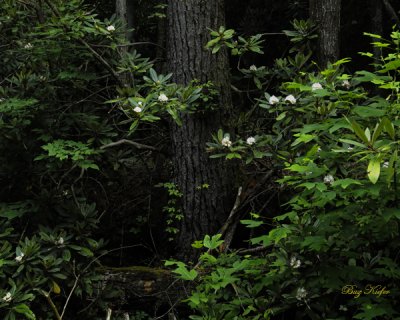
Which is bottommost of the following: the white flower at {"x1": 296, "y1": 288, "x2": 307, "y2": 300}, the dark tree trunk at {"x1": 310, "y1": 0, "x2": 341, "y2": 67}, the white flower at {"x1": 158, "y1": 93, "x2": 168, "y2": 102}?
the white flower at {"x1": 296, "y1": 288, "x2": 307, "y2": 300}

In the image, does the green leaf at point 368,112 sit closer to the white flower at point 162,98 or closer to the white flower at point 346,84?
the white flower at point 346,84

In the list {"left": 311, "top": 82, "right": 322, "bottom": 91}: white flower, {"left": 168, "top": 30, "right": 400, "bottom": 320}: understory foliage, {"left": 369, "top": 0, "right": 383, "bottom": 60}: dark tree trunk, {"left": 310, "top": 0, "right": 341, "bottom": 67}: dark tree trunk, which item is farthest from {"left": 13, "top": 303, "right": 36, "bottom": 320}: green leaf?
{"left": 369, "top": 0, "right": 383, "bottom": 60}: dark tree trunk

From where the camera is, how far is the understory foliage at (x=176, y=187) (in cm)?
268

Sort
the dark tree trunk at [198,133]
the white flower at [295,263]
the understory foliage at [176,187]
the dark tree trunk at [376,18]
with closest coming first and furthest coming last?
the understory foliage at [176,187] < the white flower at [295,263] < the dark tree trunk at [198,133] < the dark tree trunk at [376,18]

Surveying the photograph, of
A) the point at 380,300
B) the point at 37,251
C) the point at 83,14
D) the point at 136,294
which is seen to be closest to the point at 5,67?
the point at 83,14

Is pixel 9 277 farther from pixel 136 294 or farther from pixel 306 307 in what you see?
pixel 306 307

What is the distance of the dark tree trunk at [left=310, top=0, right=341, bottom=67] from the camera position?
15.3 feet

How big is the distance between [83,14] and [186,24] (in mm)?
898

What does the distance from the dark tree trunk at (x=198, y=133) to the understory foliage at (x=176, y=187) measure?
0.13 metres

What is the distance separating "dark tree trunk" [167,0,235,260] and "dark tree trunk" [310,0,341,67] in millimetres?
901

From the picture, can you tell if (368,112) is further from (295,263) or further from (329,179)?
(295,263)

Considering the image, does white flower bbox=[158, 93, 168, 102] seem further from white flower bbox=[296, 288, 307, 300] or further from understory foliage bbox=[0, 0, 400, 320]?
white flower bbox=[296, 288, 307, 300]

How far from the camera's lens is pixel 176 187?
4.59 metres

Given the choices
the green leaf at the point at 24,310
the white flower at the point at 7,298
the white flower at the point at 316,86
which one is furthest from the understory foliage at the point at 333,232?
the white flower at the point at 7,298
